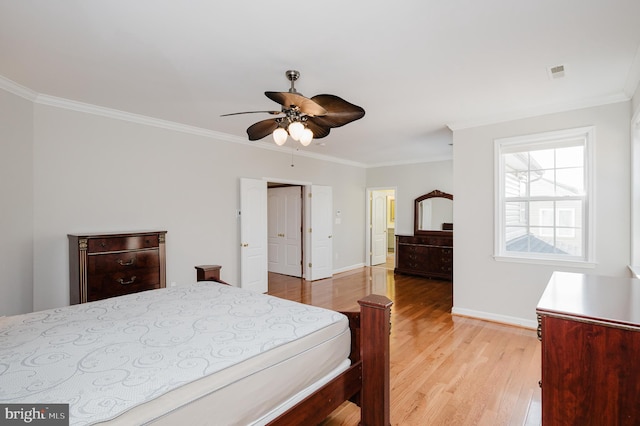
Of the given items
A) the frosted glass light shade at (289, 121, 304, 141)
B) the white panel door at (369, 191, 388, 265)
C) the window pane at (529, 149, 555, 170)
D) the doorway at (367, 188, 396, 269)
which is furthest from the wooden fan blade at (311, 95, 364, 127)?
the white panel door at (369, 191, 388, 265)

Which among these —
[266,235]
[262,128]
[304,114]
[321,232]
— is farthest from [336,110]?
[321,232]

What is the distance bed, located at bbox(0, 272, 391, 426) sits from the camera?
113cm

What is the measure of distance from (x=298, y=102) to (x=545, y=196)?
3333 millimetres

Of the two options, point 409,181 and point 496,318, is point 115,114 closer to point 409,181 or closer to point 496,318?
point 496,318

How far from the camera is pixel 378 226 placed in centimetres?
838

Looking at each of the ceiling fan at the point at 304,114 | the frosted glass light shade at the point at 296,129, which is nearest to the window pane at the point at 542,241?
the ceiling fan at the point at 304,114

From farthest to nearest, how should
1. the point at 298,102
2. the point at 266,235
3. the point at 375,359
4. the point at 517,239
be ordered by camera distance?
the point at 266,235, the point at 517,239, the point at 298,102, the point at 375,359

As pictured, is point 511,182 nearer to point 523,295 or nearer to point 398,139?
point 523,295

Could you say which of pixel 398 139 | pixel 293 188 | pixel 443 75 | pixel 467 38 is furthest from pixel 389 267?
Result: pixel 467 38

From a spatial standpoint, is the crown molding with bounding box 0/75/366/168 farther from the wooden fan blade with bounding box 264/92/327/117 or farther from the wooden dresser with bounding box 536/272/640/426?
the wooden dresser with bounding box 536/272/640/426

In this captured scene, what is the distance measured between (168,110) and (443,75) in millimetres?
3054

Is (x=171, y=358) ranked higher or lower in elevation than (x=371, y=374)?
higher

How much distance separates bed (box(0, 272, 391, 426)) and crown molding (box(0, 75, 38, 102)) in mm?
2288

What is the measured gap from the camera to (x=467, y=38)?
86.7 inches
